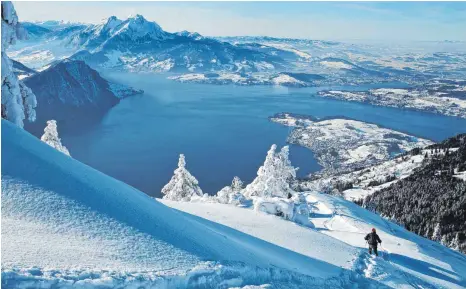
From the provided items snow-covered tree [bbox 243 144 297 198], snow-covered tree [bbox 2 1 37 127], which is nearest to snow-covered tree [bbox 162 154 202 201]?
snow-covered tree [bbox 243 144 297 198]

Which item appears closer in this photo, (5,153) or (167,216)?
(5,153)

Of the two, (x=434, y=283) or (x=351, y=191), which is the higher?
(x=434, y=283)

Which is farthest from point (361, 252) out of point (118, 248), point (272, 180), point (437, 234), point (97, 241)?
point (437, 234)

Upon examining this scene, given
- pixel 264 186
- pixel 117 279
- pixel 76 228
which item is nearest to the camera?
pixel 117 279

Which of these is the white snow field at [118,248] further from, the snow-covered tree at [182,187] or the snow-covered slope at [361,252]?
the snow-covered tree at [182,187]

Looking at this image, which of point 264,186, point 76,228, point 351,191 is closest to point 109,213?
point 76,228

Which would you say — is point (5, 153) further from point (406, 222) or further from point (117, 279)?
point (406, 222)

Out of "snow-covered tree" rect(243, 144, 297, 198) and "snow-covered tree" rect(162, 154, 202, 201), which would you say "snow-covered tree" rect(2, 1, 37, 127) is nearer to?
"snow-covered tree" rect(243, 144, 297, 198)

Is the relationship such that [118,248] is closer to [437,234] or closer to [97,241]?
[97,241]
